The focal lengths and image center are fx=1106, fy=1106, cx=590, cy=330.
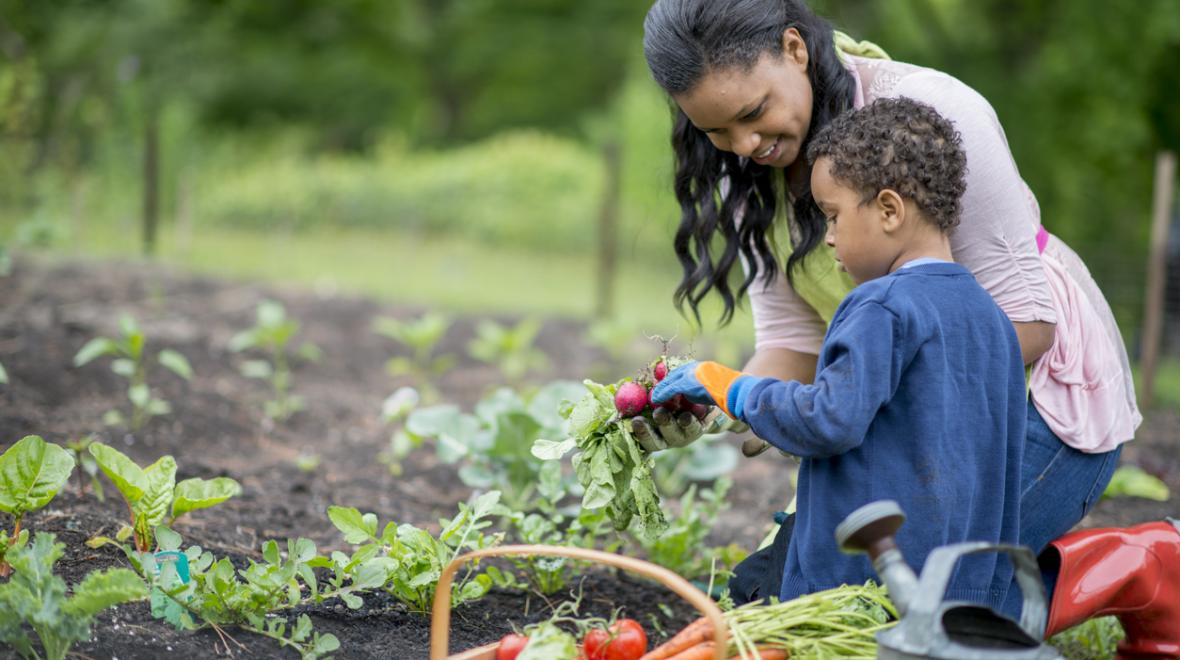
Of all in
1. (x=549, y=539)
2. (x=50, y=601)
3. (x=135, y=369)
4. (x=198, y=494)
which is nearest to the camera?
(x=50, y=601)

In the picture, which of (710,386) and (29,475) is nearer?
(710,386)

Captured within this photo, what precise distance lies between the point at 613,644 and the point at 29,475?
1230 millimetres

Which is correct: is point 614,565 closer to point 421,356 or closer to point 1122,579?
point 1122,579

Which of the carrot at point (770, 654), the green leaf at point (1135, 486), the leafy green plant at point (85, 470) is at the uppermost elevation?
the carrot at point (770, 654)

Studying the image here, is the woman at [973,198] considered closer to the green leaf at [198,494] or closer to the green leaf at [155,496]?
the green leaf at [198,494]

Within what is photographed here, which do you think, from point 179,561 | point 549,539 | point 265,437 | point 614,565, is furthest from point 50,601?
point 265,437

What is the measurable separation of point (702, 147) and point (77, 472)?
203 cm

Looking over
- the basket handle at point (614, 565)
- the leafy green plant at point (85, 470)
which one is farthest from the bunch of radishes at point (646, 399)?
the leafy green plant at point (85, 470)

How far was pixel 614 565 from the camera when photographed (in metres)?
1.87

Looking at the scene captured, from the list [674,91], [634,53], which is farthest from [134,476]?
[634,53]

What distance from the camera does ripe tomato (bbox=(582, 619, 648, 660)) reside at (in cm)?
199

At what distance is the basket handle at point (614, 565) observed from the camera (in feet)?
5.41

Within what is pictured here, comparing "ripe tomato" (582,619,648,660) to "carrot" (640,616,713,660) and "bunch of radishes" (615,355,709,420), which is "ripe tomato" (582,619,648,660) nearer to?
"carrot" (640,616,713,660)

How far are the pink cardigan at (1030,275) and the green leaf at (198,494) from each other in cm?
158
